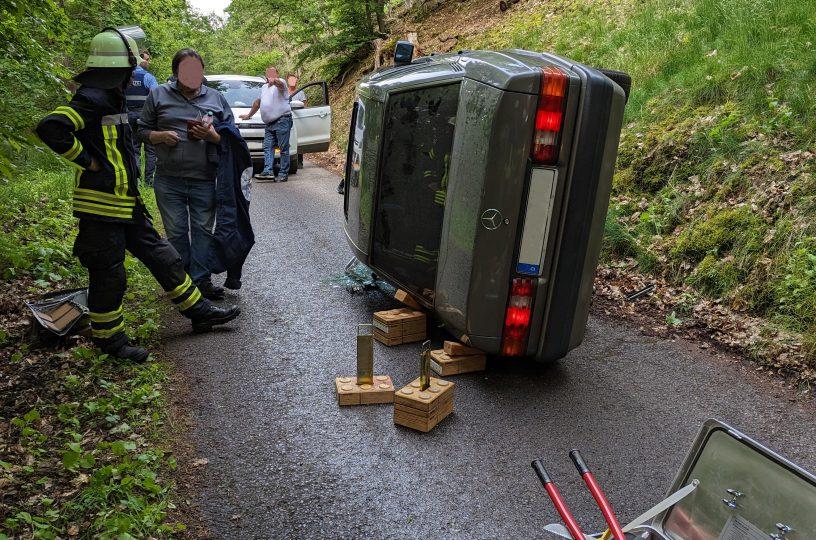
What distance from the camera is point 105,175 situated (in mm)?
4328

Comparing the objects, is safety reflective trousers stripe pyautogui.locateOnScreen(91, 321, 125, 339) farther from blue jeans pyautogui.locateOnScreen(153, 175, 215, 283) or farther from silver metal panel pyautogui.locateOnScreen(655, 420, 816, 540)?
silver metal panel pyautogui.locateOnScreen(655, 420, 816, 540)

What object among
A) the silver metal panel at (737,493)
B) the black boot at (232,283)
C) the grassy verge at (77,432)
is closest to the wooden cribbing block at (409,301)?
the black boot at (232,283)

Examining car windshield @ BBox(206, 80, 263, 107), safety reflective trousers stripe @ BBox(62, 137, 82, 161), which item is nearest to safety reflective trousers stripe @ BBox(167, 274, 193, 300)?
safety reflective trousers stripe @ BBox(62, 137, 82, 161)

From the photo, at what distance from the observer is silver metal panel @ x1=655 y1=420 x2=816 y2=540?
1.98m

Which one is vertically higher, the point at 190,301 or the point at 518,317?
the point at 518,317

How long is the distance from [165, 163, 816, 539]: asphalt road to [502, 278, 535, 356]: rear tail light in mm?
319

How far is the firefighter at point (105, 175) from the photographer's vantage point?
4.18 metres

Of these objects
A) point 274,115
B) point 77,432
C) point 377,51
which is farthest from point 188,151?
point 377,51

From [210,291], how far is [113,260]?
1.53 meters

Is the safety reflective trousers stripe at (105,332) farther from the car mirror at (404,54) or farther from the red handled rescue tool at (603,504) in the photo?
the red handled rescue tool at (603,504)

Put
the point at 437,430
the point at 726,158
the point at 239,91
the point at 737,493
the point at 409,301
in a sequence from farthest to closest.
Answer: the point at 239,91 < the point at 726,158 < the point at 409,301 < the point at 437,430 < the point at 737,493

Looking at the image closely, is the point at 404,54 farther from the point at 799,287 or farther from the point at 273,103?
the point at 273,103

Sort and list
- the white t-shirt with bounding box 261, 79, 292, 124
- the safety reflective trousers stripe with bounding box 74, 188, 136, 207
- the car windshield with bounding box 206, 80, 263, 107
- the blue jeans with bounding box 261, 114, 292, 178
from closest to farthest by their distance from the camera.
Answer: the safety reflective trousers stripe with bounding box 74, 188, 136, 207 < the white t-shirt with bounding box 261, 79, 292, 124 < the blue jeans with bounding box 261, 114, 292, 178 < the car windshield with bounding box 206, 80, 263, 107

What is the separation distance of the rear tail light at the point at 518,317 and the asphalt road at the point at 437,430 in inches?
12.6
